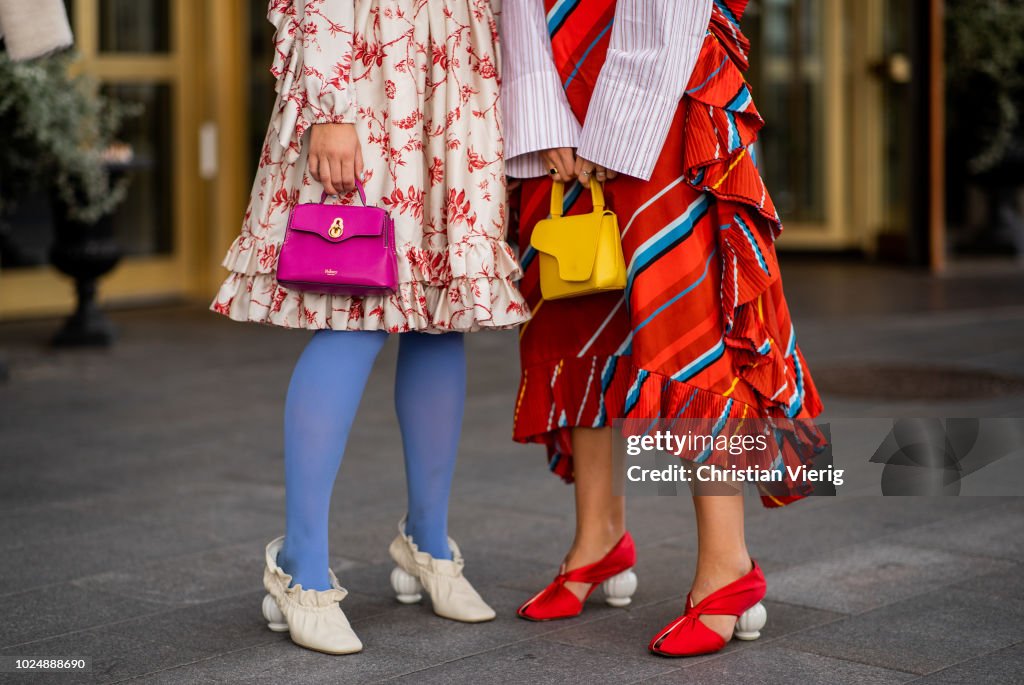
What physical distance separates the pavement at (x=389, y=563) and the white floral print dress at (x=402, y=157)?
0.59 m

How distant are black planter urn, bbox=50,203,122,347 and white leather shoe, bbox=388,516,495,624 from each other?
4.23 meters

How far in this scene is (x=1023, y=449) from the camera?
14.4ft

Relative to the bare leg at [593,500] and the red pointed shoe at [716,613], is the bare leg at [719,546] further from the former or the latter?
the bare leg at [593,500]

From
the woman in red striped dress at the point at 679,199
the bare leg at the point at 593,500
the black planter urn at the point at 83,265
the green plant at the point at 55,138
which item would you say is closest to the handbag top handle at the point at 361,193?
the woman in red striped dress at the point at 679,199

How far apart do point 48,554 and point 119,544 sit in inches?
6.3

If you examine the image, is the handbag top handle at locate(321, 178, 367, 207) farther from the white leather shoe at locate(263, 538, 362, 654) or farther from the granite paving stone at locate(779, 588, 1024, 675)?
the granite paving stone at locate(779, 588, 1024, 675)

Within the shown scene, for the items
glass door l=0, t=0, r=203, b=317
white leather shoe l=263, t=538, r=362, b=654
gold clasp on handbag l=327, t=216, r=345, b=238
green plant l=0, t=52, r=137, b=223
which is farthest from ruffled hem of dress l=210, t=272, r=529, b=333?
glass door l=0, t=0, r=203, b=317

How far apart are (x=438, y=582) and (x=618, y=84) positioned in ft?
3.22

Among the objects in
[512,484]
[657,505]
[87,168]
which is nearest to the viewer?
[657,505]

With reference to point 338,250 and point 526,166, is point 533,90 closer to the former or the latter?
point 526,166

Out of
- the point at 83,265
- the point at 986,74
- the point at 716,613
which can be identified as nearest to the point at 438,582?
the point at 716,613

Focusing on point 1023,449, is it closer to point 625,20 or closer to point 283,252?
point 625,20

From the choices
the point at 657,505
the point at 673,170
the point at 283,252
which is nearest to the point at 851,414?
the point at 657,505

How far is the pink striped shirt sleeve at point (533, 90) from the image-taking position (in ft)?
8.31
